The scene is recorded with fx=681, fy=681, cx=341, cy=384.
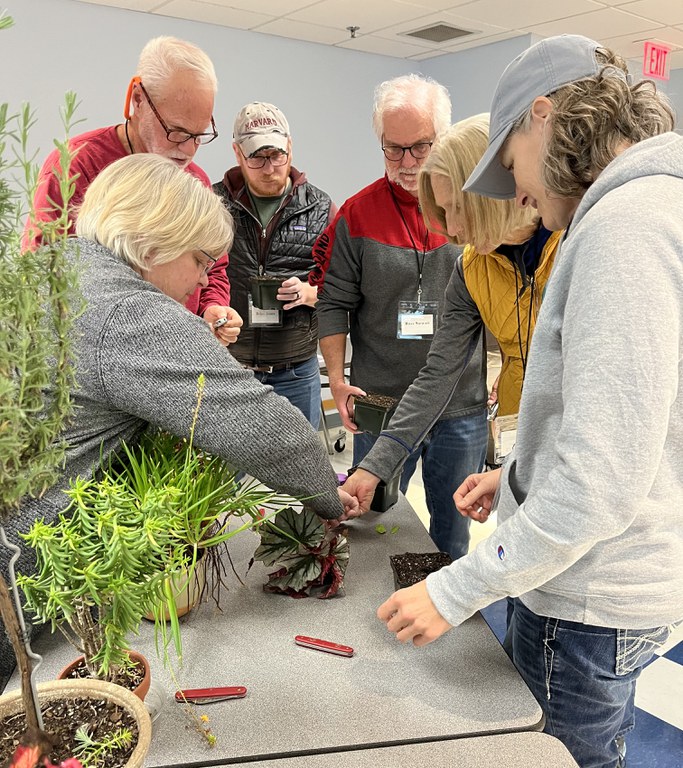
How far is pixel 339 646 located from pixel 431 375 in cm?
89

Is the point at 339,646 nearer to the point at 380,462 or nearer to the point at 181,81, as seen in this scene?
the point at 380,462

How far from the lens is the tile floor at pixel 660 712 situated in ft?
6.30

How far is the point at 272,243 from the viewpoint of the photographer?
2.72m

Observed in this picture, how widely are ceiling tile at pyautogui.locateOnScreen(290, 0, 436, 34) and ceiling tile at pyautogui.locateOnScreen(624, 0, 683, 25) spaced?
153 cm

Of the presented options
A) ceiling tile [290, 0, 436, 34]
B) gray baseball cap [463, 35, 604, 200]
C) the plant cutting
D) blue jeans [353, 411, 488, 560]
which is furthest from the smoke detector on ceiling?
the plant cutting

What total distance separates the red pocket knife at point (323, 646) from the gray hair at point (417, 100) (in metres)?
1.67

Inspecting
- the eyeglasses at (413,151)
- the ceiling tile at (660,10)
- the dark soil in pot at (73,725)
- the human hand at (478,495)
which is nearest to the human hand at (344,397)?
the eyeglasses at (413,151)

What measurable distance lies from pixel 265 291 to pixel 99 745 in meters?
1.88

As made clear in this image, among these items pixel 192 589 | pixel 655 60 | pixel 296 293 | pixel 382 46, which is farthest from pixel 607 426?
pixel 382 46

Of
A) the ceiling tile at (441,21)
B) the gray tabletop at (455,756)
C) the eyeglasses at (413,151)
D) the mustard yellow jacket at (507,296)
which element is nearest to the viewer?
the gray tabletop at (455,756)

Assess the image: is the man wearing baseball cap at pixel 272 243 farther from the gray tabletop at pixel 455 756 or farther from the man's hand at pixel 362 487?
the gray tabletop at pixel 455 756

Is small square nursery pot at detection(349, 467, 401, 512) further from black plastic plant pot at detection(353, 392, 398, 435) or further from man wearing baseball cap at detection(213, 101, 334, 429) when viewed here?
man wearing baseball cap at detection(213, 101, 334, 429)

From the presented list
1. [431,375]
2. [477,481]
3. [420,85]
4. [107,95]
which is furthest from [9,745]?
[107,95]

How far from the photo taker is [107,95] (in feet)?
16.2
